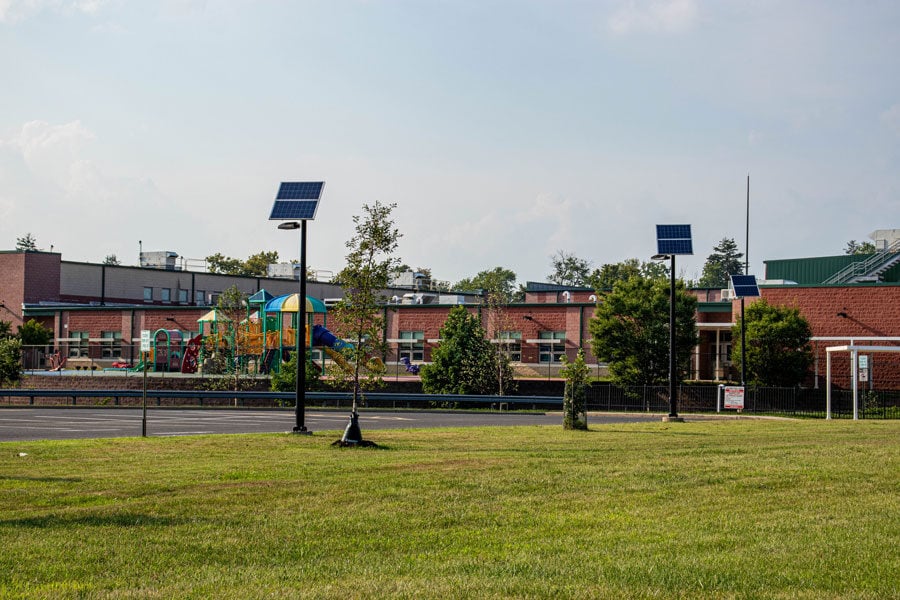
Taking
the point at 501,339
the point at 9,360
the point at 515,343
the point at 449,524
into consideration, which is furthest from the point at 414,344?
the point at 449,524

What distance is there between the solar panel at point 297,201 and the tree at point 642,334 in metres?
29.9

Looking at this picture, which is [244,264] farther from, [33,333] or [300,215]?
[300,215]

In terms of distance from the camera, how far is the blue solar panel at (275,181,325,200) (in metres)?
26.0

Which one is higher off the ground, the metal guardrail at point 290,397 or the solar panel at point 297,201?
the solar panel at point 297,201

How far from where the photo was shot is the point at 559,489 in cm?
1380

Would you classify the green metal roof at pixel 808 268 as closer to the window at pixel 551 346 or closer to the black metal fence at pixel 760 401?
the window at pixel 551 346

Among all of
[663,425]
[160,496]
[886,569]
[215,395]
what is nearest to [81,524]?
[160,496]

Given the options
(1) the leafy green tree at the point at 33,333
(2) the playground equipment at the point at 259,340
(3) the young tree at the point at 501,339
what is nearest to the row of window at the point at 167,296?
(1) the leafy green tree at the point at 33,333

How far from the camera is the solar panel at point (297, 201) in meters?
25.5

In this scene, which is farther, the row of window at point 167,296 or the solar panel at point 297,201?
the row of window at point 167,296

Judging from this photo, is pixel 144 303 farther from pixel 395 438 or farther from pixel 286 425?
pixel 395 438

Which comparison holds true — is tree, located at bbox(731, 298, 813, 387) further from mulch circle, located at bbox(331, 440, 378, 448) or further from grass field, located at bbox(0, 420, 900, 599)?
mulch circle, located at bbox(331, 440, 378, 448)

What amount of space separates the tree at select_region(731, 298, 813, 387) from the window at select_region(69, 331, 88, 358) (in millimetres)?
46379

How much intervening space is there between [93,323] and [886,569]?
73.3 meters
